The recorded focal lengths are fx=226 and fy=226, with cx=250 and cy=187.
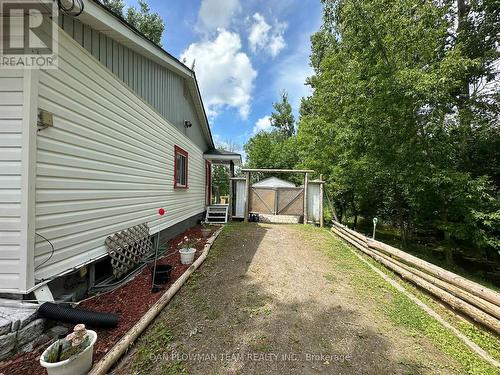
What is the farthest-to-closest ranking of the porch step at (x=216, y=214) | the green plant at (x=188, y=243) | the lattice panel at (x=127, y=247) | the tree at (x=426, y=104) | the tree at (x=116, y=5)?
the tree at (x=116, y=5) → the porch step at (x=216, y=214) → the tree at (x=426, y=104) → the green plant at (x=188, y=243) → the lattice panel at (x=127, y=247)

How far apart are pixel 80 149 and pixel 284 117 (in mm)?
29440

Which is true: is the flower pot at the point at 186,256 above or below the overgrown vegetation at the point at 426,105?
below

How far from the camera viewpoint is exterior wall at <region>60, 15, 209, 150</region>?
3.38m

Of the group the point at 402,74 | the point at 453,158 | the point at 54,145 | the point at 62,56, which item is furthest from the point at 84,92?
the point at 453,158

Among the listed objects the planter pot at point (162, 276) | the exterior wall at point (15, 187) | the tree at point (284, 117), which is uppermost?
the tree at point (284, 117)

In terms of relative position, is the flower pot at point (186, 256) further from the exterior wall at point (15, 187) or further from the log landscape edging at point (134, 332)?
the exterior wall at point (15, 187)

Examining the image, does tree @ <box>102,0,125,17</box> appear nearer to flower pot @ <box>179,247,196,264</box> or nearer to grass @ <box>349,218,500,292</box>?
flower pot @ <box>179,247,196,264</box>

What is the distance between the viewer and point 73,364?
1.92 meters

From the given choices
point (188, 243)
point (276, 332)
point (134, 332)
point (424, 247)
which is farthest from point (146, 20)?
point (424, 247)

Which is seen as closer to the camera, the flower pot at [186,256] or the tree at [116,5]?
the flower pot at [186,256]

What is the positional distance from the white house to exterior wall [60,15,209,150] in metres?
0.02

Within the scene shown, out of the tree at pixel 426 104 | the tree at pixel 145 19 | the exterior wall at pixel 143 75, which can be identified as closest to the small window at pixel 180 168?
the exterior wall at pixel 143 75

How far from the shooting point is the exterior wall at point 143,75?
3383 mm

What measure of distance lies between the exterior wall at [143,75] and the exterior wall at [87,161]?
20cm
